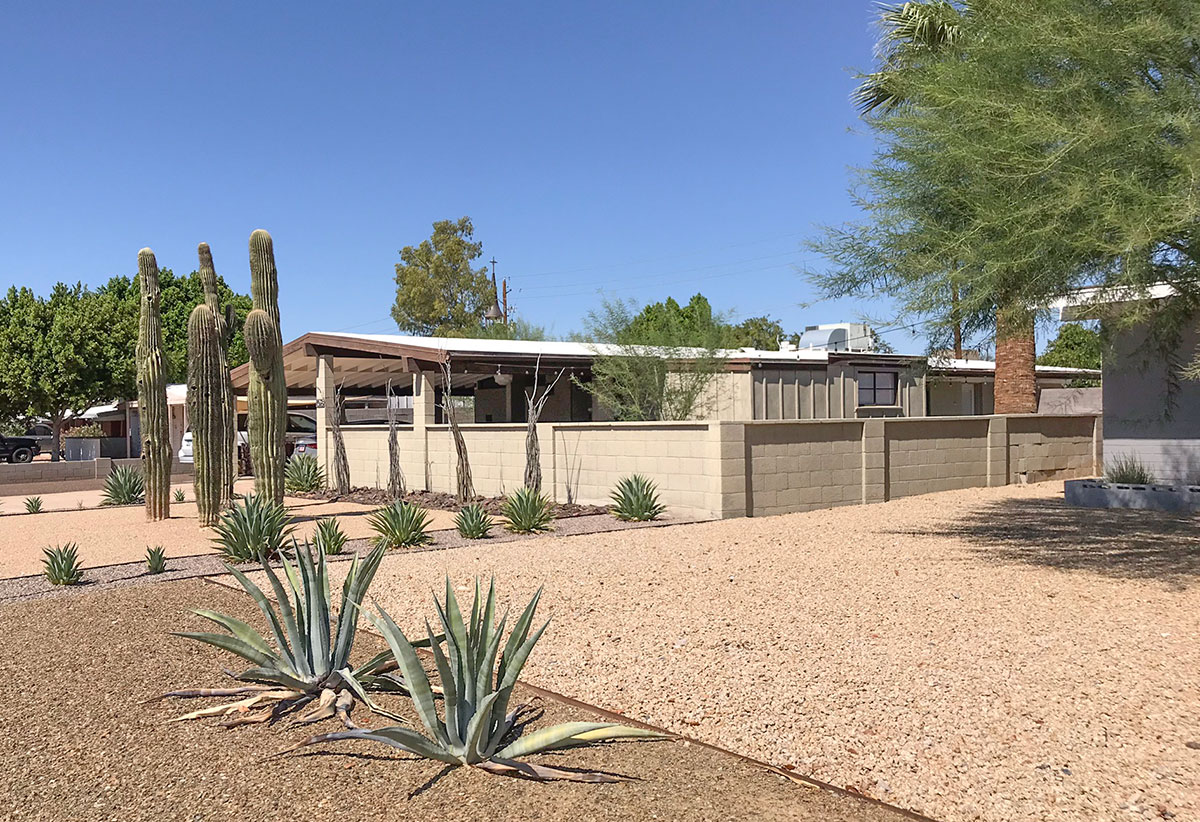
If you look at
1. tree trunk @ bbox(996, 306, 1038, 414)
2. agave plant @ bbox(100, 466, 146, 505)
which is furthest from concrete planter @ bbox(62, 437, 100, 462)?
tree trunk @ bbox(996, 306, 1038, 414)

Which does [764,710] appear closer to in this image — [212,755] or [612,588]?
[212,755]

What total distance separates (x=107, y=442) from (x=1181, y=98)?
3438 cm

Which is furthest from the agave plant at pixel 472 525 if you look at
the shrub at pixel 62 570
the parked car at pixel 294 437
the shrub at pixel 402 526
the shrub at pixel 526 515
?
the parked car at pixel 294 437

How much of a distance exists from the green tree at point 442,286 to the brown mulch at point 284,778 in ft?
152

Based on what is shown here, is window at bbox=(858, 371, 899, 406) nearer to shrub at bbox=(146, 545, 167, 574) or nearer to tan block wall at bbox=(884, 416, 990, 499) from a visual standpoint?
tan block wall at bbox=(884, 416, 990, 499)

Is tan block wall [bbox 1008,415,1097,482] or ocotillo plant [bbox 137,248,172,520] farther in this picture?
tan block wall [bbox 1008,415,1097,482]

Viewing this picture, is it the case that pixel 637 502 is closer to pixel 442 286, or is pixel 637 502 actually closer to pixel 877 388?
pixel 877 388

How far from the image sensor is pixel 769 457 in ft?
49.2

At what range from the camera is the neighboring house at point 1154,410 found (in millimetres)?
15211

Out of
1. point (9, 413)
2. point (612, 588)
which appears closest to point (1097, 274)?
point (612, 588)

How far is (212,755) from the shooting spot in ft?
15.8

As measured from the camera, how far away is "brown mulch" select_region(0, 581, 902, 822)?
13.5 ft

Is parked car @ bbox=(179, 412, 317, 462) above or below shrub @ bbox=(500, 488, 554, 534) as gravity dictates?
above

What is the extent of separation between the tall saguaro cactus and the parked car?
29.9 ft
